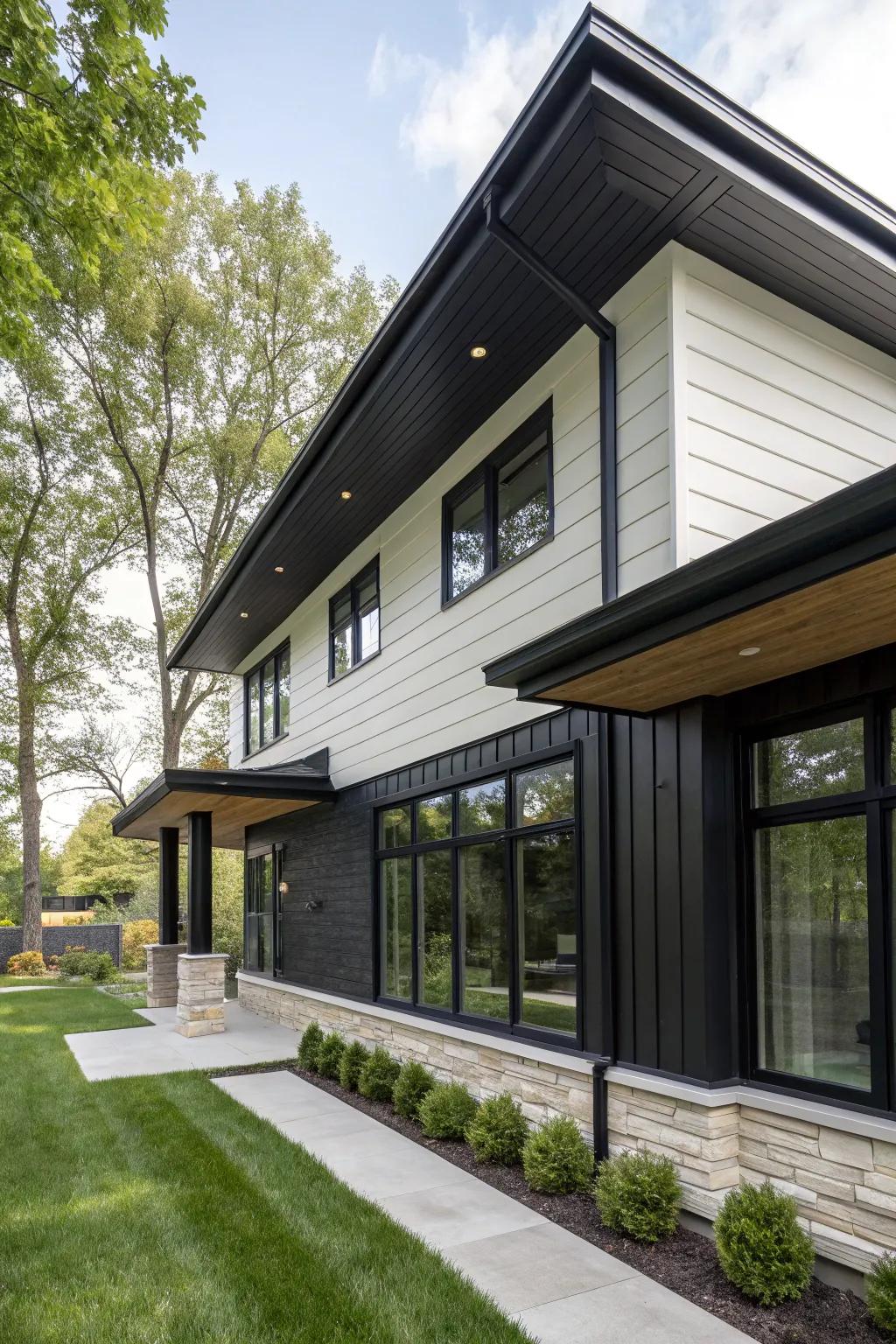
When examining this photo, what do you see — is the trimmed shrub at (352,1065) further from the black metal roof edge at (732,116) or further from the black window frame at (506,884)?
the black metal roof edge at (732,116)

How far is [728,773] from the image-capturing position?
16.0 feet

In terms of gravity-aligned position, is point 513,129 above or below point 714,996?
above

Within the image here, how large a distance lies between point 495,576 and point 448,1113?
380cm

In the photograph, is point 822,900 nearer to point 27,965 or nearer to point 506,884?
point 506,884

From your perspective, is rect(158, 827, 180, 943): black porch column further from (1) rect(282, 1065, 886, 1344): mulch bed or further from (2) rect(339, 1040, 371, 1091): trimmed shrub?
(1) rect(282, 1065, 886, 1344): mulch bed

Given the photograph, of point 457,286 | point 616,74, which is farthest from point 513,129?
point 457,286

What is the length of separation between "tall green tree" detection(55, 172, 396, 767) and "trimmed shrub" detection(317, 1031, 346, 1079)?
12277 mm

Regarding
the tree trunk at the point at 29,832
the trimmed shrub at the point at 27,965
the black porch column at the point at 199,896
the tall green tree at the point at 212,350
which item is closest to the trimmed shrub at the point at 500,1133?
the black porch column at the point at 199,896

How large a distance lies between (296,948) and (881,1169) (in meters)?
8.46

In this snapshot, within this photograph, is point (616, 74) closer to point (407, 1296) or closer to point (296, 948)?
point (407, 1296)

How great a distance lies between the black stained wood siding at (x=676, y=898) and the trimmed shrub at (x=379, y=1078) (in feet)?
9.51

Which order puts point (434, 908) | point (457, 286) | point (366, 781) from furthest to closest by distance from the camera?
point (366, 781), point (434, 908), point (457, 286)

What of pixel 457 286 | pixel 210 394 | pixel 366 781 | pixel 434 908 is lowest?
pixel 434 908

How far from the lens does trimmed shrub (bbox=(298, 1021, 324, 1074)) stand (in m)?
8.68
